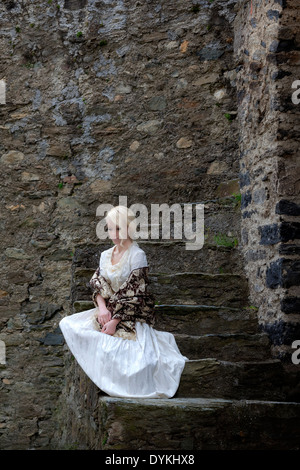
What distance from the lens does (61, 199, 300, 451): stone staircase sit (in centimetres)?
339

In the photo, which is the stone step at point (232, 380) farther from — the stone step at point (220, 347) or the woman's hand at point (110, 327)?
the woman's hand at point (110, 327)

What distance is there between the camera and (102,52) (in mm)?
5898

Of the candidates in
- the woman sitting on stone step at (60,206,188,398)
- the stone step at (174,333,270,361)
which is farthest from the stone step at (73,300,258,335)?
the woman sitting on stone step at (60,206,188,398)

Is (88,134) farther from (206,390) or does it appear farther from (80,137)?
(206,390)

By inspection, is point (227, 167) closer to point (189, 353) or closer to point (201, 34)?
point (201, 34)

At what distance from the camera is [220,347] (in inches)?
165

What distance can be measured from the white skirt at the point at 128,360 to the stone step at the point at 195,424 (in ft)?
0.38

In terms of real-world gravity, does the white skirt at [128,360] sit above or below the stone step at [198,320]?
below

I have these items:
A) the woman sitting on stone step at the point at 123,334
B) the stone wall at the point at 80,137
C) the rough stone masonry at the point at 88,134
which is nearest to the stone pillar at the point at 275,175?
the rough stone masonry at the point at 88,134

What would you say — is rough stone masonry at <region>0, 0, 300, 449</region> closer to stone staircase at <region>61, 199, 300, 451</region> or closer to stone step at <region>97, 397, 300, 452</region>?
stone staircase at <region>61, 199, 300, 451</region>

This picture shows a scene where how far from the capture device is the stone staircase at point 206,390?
3.39 m

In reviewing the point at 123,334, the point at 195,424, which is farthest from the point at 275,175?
the point at 195,424

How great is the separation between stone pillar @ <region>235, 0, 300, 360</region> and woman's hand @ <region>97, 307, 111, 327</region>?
1.25 m
